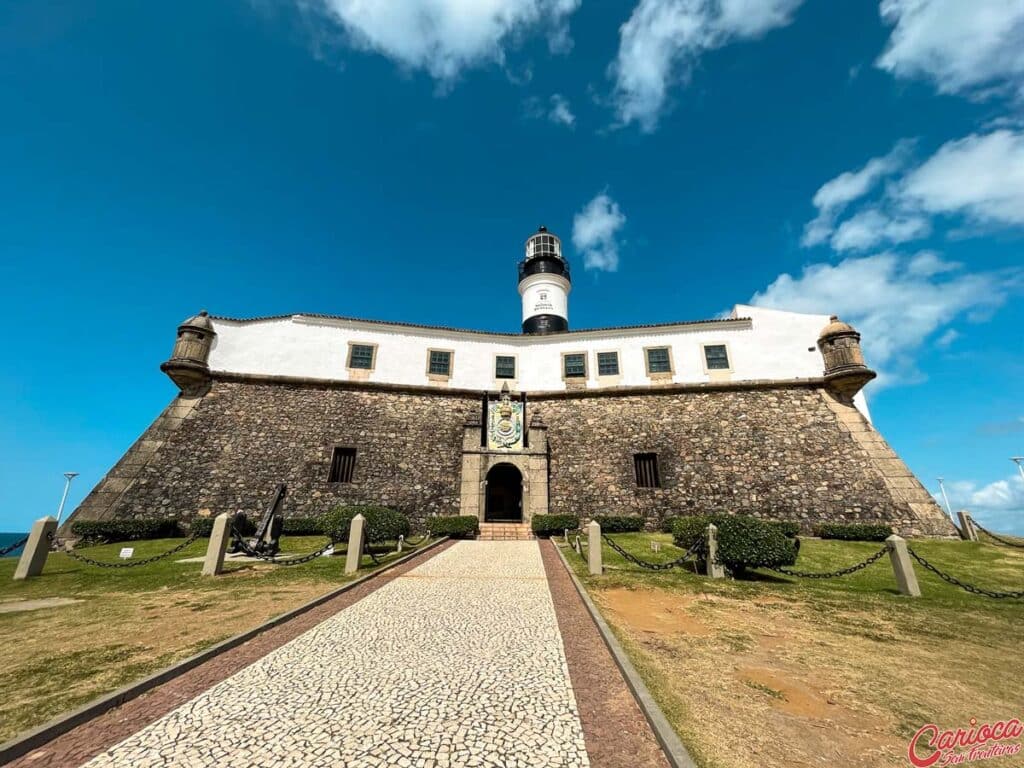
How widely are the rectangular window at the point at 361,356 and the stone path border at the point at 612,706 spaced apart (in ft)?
61.9

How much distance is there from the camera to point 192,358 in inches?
765

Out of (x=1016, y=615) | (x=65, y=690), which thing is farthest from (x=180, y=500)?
(x=1016, y=615)

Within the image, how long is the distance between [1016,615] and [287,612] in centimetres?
1296

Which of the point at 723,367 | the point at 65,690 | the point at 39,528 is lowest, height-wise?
the point at 65,690

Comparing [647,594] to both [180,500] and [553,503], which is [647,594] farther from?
[180,500]

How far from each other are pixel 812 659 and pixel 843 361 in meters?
19.4

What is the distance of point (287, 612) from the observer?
256 inches

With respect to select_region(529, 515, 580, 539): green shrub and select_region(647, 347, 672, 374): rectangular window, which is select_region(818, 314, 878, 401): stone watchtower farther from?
select_region(529, 515, 580, 539): green shrub

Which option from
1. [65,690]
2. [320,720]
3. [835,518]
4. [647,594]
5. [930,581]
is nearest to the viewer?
[320,720]

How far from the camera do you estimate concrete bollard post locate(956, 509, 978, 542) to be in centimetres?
1542

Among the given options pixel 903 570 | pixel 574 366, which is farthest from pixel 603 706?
pixel 574 366

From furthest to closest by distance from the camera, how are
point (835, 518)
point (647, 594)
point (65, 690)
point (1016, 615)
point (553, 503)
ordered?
point (553, 503) < point (835, 518) < point (647, 594) < point (1016, 615) < point (65, 690)

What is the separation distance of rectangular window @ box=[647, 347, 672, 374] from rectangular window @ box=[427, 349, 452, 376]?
459 inches

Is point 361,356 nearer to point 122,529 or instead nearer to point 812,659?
point 122,529
